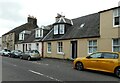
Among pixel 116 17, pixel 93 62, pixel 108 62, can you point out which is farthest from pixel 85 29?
pixel 108 62

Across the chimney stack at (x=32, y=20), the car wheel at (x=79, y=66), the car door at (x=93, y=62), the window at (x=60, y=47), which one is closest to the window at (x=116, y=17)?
the car door at (x=93, y=62)

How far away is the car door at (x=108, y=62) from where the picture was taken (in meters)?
12.9

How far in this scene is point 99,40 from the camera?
21375 millimetres

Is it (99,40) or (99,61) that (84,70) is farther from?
(99,40)

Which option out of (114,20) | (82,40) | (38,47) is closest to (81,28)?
(82,40)

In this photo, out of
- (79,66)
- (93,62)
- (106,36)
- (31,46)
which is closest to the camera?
(93,62)

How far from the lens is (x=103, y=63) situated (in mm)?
13430

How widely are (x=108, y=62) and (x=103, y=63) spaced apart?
1.37 feet

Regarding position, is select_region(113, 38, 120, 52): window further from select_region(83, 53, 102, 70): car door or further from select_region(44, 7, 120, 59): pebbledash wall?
select_region(83, 53, 102, 70): car door

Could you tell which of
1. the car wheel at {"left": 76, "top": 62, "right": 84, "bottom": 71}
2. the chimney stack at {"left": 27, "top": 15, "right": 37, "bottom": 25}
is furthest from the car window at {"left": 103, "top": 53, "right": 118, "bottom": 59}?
the chimney stack at {"left": 27, "top": 15, "right": 37, "bottom": 25}

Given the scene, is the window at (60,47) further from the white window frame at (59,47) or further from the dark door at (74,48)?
the dark door at (74,48)

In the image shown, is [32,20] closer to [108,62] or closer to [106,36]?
[106,36]

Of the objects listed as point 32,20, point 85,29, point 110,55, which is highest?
point 32,20

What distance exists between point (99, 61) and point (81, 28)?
13233 millimetres
